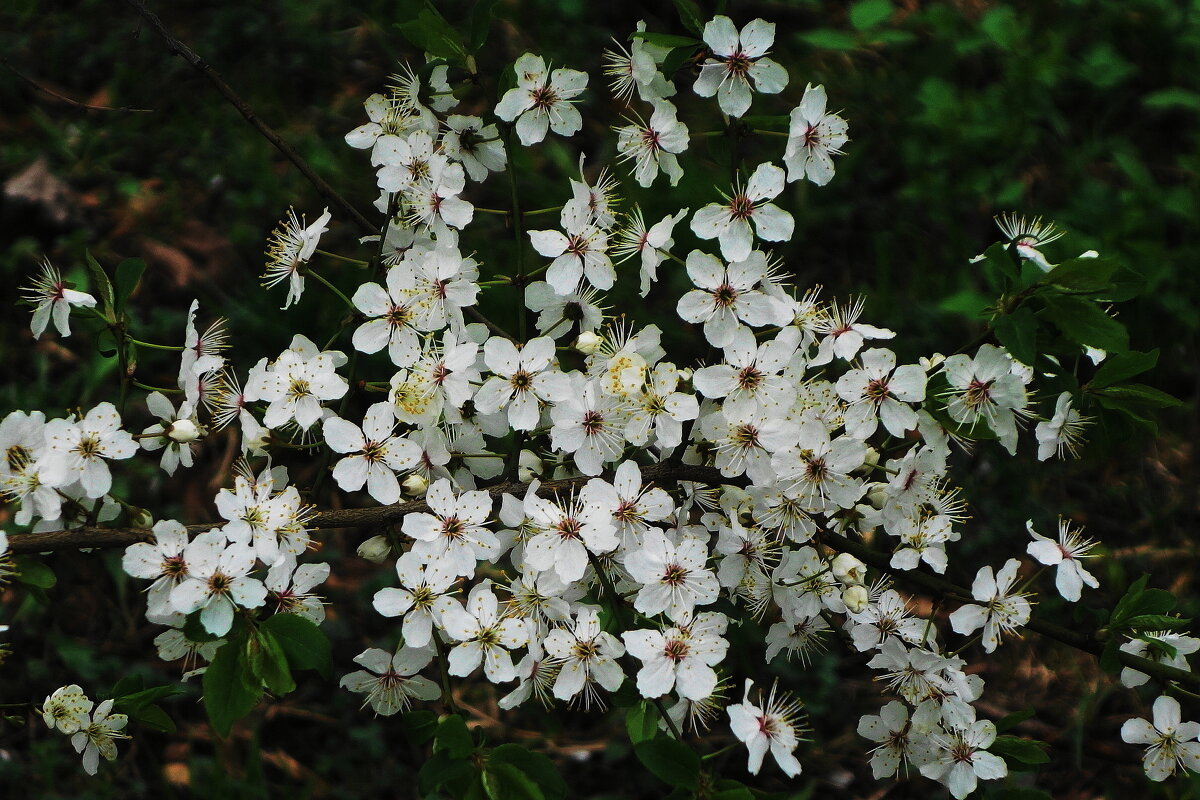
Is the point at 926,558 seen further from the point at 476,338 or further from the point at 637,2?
the point at 637,2

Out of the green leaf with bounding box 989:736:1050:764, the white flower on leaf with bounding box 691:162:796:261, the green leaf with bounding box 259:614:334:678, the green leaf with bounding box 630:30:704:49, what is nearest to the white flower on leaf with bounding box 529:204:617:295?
the white flower on leaf with bounding box 691:162:796:261

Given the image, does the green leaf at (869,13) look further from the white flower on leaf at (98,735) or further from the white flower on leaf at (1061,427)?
the white flower on leaf at (98,735)

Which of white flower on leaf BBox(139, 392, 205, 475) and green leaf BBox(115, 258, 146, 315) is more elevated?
green leaf BBox(115, 258, 146, 315)

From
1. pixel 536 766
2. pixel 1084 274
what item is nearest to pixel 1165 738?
pixel 1084 274

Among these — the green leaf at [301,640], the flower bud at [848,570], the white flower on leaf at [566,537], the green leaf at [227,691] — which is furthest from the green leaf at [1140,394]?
the green leaf at [227,691]

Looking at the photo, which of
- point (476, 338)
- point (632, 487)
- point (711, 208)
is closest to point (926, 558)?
point (632, 487)

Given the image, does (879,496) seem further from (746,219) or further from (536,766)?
(536,766)

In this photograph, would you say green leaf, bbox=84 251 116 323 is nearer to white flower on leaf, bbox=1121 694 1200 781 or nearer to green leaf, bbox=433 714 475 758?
green leaf, bbox=433 714 475 758
